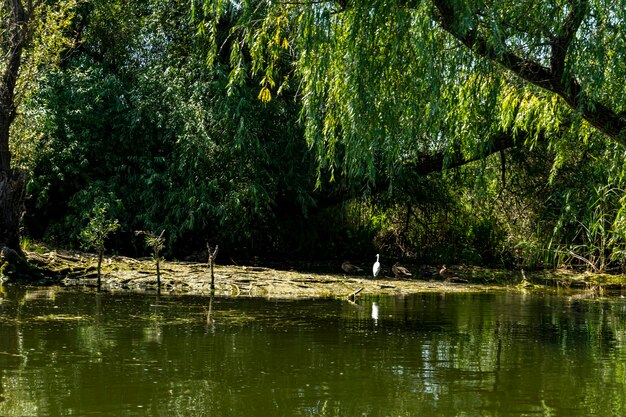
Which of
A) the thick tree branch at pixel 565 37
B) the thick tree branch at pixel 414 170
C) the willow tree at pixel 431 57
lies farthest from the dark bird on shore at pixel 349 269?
the thick tree branch at pixel 565 37

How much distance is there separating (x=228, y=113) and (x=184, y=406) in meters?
12.3

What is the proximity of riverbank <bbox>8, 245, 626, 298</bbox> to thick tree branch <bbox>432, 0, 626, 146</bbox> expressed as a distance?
4922mm

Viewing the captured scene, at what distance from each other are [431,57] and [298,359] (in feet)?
12.0

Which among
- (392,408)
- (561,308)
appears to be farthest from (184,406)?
(561,308)

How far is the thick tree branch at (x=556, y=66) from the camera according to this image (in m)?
8.98

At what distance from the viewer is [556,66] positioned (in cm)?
945

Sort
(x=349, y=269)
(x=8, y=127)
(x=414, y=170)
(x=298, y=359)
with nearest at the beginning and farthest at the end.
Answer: (x=298, y=359), (x=8, y=127), (x=349, y=269), (x=414, y=170)

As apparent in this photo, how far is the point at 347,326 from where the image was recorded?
981cm

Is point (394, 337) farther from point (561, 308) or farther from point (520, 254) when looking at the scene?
point (520, 254)

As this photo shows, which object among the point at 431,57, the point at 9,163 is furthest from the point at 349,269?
the point at 431,57

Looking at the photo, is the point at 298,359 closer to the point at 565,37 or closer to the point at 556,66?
the point at 556,66

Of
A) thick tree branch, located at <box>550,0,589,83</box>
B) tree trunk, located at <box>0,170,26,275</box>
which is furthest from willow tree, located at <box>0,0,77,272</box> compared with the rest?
thick tree branch, located at <box>550,0,589,83</box>

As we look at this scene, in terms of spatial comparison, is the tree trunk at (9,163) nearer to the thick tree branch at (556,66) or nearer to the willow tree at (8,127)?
the willow tree at (8,127)

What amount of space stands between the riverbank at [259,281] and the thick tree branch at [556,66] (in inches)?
194
